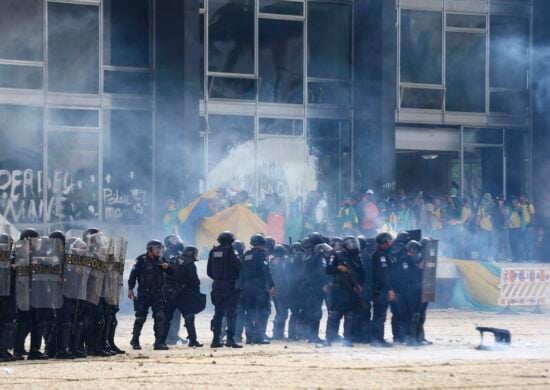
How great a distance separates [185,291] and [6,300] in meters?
3.18

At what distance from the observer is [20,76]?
103ft

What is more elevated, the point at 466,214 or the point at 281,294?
the point at 466,214

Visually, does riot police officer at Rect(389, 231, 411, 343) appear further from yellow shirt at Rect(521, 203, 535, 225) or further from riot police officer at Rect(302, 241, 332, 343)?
yellow shirt at Rect(521, 203, 535, 225)

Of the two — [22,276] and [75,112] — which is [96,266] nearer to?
[22,276]

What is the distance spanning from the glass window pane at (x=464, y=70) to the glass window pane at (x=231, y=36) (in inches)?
240

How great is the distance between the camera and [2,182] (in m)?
30.9

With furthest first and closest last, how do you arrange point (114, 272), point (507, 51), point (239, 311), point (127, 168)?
point (507, 51), point (127, 168), point (239, 311), point (114, 272)

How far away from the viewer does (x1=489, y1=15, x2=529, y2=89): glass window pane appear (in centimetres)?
3747

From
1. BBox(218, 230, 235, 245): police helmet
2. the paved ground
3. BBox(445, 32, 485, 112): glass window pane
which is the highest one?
BBox(445, 32, 485, 112): glass window pane

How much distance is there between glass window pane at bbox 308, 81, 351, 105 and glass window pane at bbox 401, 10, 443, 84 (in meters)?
1.78

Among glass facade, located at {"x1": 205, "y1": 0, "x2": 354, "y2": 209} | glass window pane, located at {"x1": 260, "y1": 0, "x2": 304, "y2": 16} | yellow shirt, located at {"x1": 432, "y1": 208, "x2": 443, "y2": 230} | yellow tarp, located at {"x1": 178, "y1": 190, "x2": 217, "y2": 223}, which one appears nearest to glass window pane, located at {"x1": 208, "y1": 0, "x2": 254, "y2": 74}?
glass facade, located at {"x1": 205, "y1": 0, "x2": 354, "y2": 209}

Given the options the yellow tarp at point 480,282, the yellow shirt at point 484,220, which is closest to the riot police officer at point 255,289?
the yellow tarp at point 480,282

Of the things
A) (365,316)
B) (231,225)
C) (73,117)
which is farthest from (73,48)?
(365,316)

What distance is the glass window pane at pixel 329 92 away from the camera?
35344mm
